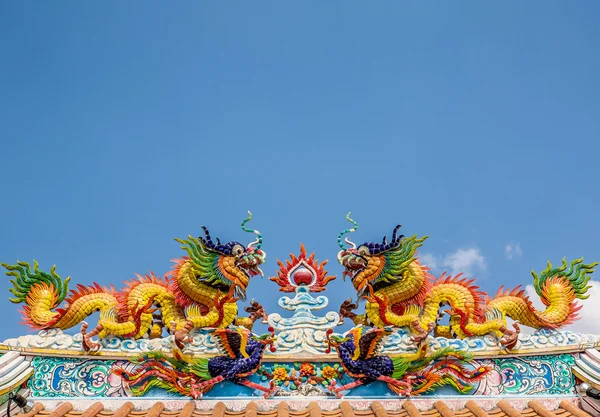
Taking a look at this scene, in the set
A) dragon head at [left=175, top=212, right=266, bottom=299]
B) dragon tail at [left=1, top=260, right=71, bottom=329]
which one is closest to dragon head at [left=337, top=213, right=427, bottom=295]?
dragon head at [left=175, top=212, right=266, bottom=299]

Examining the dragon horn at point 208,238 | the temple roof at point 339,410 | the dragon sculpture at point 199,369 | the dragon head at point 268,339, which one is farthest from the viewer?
the dragon horn at point 208,238

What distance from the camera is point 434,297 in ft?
25.2

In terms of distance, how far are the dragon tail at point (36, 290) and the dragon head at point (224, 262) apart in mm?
1487

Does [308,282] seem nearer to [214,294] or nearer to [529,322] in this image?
[214,294]

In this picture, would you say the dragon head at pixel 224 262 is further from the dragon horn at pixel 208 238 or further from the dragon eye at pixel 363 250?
the dragon eye at pixel 363 250

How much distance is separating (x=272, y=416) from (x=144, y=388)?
1435 mm

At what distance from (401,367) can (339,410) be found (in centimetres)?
83

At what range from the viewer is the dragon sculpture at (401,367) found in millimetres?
6961

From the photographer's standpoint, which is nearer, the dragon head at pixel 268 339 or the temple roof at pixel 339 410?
the temple roof at pixel 339 410

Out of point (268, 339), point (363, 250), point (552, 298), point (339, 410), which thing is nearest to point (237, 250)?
point (268, 339)

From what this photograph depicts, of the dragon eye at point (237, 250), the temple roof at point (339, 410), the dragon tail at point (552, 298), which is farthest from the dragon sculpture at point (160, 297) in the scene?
the dragon tail at point (552, 298)

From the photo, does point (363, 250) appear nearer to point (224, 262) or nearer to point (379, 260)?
point (379, 260)

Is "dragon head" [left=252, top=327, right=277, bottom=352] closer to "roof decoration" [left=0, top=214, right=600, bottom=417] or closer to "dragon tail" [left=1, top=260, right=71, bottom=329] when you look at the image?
"roof decoration" [left=0, top=214, right=600, bottom=417]

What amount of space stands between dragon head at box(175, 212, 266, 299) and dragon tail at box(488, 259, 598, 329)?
9.18 feet
